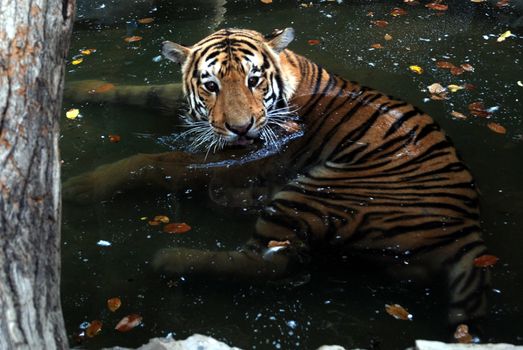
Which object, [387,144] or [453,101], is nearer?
[387,144]

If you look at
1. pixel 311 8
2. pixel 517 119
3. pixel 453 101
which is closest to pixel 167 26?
pixel 311 8

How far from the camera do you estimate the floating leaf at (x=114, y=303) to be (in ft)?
11.2

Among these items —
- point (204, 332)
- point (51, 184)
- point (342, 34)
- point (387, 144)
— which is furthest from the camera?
point (342, 34)

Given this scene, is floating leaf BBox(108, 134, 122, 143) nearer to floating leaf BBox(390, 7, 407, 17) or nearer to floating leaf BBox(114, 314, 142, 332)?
floating leaf BBox(114, 314, 142, 332)

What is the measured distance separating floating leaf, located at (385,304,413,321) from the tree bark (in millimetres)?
1832

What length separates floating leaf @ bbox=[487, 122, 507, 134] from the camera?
4906 mm

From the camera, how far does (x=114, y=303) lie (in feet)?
11.3

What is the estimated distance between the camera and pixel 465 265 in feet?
11.0

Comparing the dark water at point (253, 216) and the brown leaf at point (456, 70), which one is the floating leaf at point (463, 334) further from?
the brown leaf at point (456, 70)

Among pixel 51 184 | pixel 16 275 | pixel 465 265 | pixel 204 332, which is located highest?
pixel 51 184

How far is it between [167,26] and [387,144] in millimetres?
3539

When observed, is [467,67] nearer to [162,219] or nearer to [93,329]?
[162,219]

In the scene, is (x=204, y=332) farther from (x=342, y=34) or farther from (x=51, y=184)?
(x=342, y=34)

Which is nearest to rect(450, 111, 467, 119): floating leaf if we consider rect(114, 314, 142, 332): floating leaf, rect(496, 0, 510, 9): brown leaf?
rect(496, 0, 510, 9): brown leaf
